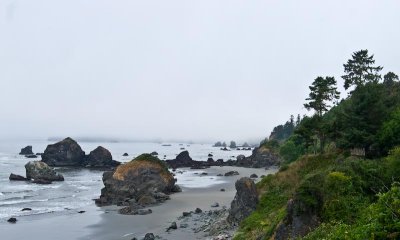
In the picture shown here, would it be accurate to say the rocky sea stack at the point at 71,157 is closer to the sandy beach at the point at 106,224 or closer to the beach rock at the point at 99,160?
the beach rock at the point at 99,160

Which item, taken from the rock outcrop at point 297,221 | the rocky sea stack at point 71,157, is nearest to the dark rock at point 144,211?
the rock outcrop at point 297,221

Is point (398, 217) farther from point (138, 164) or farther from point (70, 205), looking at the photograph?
point (138, 164)

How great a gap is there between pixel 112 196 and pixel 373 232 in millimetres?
62531

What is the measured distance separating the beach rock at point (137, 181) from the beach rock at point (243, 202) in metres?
28.6

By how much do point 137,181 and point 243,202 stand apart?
3617cm

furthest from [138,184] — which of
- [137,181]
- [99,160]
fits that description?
[99,160]

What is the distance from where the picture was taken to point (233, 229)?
38750 millimetres

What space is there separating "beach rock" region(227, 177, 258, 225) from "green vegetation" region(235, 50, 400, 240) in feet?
3.12

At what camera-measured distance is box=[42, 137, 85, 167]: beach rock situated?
468ft

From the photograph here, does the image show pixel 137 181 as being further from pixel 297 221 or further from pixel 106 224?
pixel 297 221

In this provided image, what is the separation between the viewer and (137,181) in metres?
73.0

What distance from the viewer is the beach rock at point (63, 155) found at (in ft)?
468

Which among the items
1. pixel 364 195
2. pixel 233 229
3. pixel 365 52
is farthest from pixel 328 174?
pixel 365 52

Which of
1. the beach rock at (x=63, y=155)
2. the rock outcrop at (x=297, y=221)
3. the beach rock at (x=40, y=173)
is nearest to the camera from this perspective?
the rock outcrop at (x=297, y=221)
